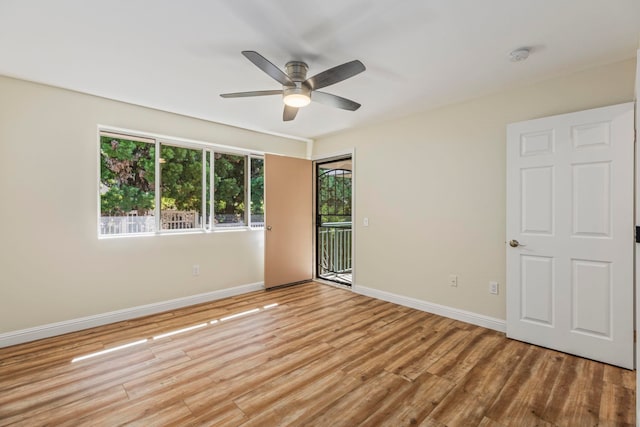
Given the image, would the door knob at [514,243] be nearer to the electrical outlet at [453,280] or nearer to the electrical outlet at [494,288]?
the electrical outlet at [494,288]

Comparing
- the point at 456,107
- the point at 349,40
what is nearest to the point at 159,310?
the point at 349,40

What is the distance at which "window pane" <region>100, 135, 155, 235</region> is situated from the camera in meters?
3.27

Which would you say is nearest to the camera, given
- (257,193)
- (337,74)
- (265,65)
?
(265,65)

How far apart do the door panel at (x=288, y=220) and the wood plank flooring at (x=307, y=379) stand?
1469mm

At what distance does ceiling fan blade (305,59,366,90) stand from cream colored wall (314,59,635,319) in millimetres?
1820

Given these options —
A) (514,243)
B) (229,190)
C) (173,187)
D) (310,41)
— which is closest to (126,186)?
(173,187)

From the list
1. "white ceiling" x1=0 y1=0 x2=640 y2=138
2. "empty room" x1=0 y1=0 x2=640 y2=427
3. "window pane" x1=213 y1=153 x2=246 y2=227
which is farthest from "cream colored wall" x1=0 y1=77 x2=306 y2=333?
"window pane" x1=213 y1=153 x2=246 y2=227

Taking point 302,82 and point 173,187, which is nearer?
point 302,82

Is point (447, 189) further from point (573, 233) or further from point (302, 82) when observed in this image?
point (302, 82)

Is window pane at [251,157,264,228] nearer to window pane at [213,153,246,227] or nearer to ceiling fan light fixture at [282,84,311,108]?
window pane at [213,153,246,227]

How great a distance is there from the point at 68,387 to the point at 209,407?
1082 millimetres

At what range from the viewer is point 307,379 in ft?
7.05

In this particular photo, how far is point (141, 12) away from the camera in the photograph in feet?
5.90

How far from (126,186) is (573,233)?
14.7ft
